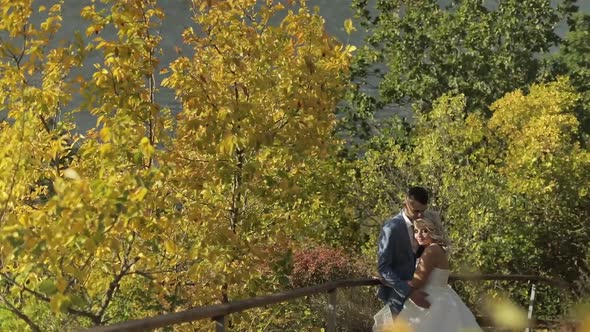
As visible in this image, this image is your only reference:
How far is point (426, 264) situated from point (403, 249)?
7.1 inches

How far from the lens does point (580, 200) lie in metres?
23.1

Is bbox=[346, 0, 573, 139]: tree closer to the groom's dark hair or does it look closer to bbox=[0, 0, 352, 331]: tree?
bbox=[0, 0, 352, 331]: tree

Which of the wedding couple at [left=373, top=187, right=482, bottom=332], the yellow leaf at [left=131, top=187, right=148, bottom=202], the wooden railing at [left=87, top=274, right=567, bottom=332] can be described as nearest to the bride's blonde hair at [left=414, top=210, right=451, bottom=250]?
the wedding couple at [left=373, top=187, right=482, bottom=332]

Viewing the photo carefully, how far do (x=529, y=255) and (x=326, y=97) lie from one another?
15078 millimetres

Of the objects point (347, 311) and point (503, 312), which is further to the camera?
point (347, 311)

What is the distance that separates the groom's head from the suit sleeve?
7.0 inches

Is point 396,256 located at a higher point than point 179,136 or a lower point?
lower

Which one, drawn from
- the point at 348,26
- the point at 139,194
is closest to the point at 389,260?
the point at 348,26

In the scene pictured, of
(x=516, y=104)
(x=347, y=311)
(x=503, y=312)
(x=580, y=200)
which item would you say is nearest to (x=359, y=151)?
(x=516, y=104)

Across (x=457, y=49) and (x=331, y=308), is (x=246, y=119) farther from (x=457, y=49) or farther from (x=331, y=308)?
(x=457, y=49)

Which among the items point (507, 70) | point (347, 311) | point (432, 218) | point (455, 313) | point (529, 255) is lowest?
point (455, 313)

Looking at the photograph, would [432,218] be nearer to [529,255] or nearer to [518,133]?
[529,255]

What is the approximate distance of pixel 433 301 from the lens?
6.62 m

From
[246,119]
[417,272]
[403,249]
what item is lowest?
[417,272]
